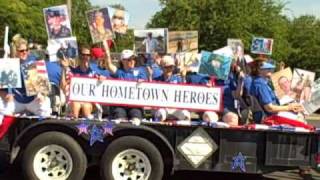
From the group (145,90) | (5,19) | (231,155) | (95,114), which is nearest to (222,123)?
(231,155)

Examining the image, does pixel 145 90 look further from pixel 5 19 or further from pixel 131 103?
pixel 5 19

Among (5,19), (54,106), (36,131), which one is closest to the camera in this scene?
(36,131)

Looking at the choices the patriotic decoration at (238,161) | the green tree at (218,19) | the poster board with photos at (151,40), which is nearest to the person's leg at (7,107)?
the poster board with photos at (151,40)

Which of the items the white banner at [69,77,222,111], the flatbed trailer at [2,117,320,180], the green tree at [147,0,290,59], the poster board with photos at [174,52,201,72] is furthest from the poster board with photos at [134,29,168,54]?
the green tree at [147,0,290,59]

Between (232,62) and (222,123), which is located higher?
(232,62)

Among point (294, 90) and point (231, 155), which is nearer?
point (231, 155)

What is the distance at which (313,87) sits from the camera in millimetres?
8719

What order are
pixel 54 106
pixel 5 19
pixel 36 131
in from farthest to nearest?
pixel 5 19 → pixel 54 106 → pixel 36 131

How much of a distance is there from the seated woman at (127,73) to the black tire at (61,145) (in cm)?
69

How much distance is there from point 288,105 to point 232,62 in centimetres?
112

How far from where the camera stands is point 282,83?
9008 millimetres

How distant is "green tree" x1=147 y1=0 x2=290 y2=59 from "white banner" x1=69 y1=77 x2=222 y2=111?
25299 mm

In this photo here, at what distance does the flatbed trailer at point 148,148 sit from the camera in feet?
26.1

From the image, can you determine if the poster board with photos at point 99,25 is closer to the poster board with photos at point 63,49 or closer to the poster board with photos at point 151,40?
the poster board with photos at point 63,49
